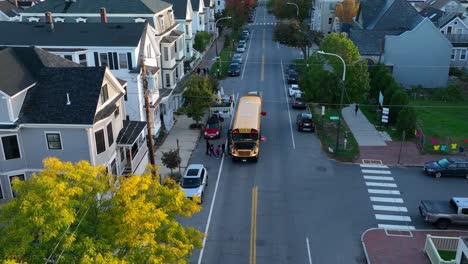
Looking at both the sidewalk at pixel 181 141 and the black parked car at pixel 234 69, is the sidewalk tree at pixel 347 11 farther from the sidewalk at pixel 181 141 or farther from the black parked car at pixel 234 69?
the sidewalk at pixel 181 141

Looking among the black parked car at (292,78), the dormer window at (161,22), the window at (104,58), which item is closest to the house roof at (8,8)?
the dormer window at (161,22)

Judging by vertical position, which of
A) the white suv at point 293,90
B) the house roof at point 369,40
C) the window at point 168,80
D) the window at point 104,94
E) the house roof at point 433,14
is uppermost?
the house roof at point 433,14

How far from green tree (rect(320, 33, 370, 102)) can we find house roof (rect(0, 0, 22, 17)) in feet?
166

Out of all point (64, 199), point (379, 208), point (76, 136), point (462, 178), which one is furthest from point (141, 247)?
point (462, 178)

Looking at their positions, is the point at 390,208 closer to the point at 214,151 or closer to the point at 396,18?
the point at 214,151

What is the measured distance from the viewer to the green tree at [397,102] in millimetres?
40406

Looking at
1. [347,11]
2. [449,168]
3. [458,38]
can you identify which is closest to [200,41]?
[347,11]

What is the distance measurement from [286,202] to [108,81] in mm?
13866

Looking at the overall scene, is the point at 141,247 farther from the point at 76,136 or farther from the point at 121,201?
the point at 76,136

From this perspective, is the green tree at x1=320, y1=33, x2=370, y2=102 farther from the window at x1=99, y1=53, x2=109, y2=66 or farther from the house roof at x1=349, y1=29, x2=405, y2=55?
the window at x1=99, y1=53, x2=109, y2=66

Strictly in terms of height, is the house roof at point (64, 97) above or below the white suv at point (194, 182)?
above

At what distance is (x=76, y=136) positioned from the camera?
24750 millimetres

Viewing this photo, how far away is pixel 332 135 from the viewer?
40562 millimetres

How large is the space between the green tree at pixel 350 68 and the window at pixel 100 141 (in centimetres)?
2357
